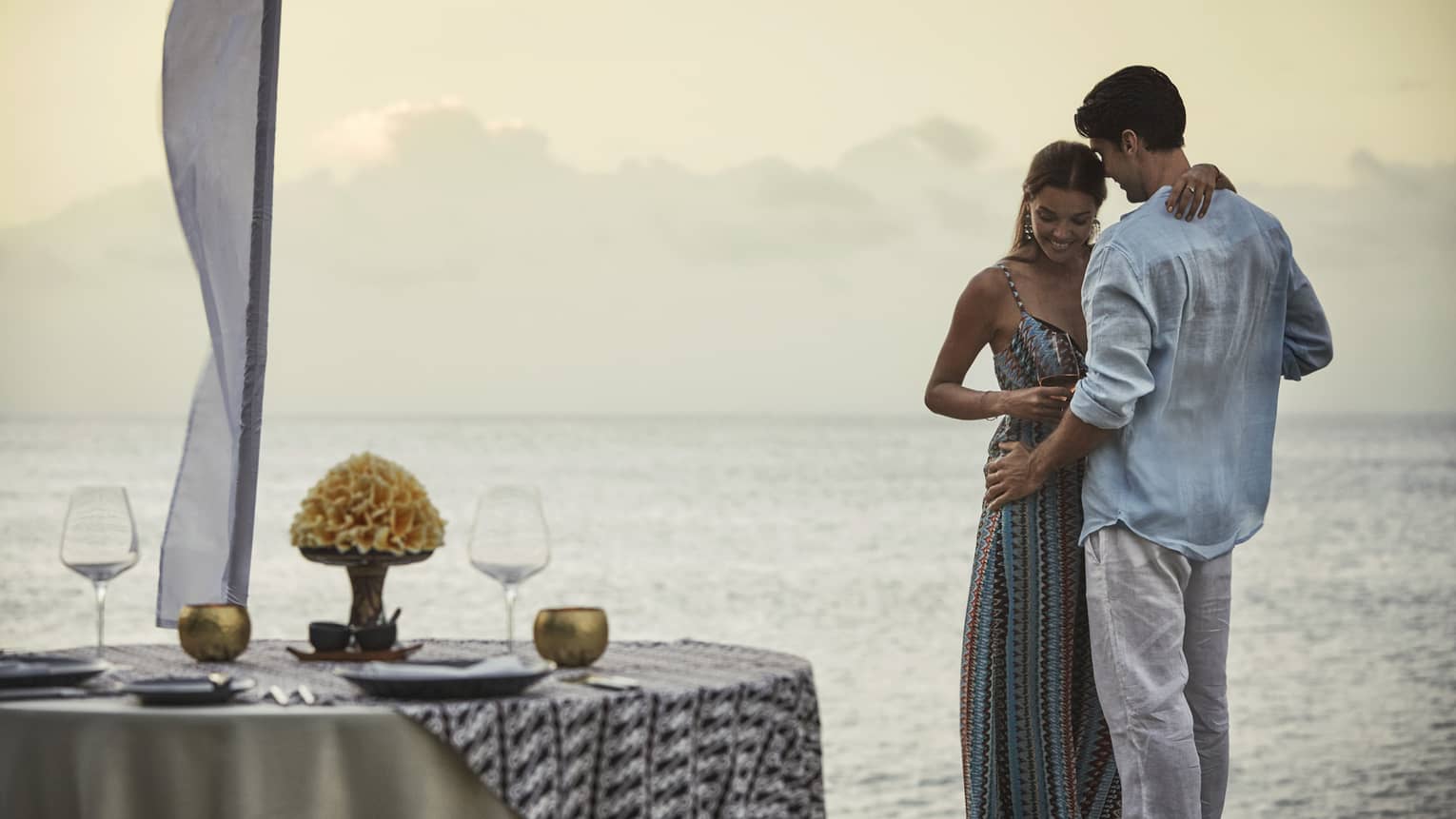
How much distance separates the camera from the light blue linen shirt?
2.28 m

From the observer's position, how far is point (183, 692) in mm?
1613

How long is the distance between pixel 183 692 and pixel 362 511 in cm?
37

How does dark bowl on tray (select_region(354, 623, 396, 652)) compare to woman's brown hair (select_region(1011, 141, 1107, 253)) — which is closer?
dark bowl on tray (select_region(354, 623, 396, 652))

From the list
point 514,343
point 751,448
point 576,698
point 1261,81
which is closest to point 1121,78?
point 576,698

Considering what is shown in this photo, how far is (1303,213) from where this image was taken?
81.6 ft

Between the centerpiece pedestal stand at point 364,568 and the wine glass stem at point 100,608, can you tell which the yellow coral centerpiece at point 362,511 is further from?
the wine glass stem at point 100,608

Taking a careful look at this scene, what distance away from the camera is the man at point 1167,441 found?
229cm

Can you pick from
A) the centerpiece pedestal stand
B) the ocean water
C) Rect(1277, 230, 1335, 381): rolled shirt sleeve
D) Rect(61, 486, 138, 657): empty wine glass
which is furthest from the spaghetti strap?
the ocean water

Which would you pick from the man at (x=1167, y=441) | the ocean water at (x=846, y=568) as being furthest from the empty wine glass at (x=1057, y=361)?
the ocean water at (x=846, y=568)

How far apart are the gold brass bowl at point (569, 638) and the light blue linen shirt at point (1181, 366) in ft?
2.62

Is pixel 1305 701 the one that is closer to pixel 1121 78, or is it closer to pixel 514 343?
pixel 1121 78

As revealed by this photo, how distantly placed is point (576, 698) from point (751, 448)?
2940cm

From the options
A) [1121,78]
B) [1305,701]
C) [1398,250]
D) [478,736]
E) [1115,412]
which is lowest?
[1305,701]

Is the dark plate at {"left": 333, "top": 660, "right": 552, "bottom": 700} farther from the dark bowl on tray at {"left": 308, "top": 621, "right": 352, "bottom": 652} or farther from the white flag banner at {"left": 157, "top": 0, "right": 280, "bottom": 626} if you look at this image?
the white flag banner at {"left": 157, "top": 0, "right": 280, "bottom": 626}
